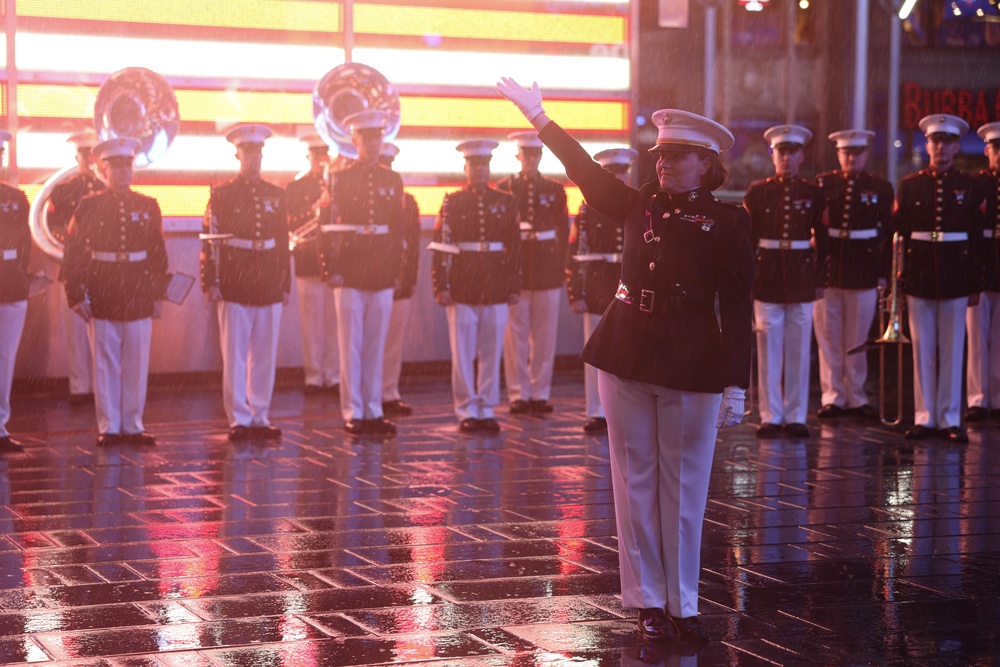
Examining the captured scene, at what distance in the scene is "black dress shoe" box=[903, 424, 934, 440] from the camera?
995 cm

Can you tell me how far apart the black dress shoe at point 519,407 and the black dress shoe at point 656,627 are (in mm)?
6199

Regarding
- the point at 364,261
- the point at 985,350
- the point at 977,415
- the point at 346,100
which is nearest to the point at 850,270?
the point at 985,350

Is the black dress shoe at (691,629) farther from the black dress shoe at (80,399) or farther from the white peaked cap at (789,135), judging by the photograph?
the black dress shoe at (80,399)

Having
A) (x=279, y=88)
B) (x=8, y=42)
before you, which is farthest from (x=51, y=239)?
(x=279, y=88)


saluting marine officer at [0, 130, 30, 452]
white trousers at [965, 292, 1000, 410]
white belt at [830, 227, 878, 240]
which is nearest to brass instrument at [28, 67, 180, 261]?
saluting marine officer at [0, 130, 30, 452]

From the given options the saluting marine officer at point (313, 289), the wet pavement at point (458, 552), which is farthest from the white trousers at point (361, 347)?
the saluting marine officer at point (313, 289)

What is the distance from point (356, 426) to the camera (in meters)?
10.1

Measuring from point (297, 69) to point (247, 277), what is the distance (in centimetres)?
374

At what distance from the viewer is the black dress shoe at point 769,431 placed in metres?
10.1

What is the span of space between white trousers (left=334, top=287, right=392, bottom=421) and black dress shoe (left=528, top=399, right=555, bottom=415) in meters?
1.52

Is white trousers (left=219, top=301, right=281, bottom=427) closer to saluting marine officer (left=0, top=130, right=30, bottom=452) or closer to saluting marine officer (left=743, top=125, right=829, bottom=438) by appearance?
saluting marine officer (left=0, top=130, right=30, bottom=452)

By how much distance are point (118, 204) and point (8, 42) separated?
311cm

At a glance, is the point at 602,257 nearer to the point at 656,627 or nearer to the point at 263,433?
the point at 263,433

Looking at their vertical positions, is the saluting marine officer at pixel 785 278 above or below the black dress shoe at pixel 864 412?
above
